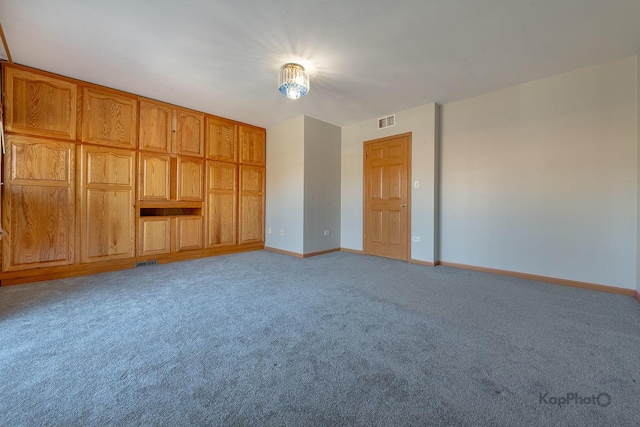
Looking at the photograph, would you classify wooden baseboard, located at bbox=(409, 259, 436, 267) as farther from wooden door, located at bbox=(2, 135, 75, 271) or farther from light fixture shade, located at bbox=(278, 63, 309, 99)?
wooden door, located at bbox=(2, 135, 75, 271)

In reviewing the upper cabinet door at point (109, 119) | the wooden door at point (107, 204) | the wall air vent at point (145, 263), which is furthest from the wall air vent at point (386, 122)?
the wall air vent at point (145, 263)

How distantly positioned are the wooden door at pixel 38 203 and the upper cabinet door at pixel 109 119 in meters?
0.31

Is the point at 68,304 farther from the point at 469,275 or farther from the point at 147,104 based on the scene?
the point at 469,275

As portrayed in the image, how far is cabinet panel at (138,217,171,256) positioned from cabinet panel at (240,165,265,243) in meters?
1.29

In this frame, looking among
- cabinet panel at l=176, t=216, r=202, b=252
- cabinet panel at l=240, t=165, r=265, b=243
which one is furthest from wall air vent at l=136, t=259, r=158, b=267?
cabinet panel at l=240, t=165, r=265, b=243

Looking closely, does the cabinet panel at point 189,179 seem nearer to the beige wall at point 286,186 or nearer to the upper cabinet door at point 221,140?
the upper cabinet door at point 221,140

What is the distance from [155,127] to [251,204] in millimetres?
2011

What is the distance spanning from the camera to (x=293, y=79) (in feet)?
9.32

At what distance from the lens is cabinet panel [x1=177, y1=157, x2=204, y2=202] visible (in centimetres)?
428

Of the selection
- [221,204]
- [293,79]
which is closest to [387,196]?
[293,79]

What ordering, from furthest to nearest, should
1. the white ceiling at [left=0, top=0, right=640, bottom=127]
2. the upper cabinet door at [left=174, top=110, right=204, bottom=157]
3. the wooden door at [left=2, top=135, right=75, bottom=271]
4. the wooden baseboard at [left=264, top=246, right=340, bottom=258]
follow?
the wooden baseboard at [left=264, top=246, right=340, bottom=258], the upper cabinet door at [left=174, top=110, right=204, bottom=157], the wooden door at [left=2, top=135, right=75, bottom=271], the white ceiling at [left=0, top=0, right=640, bottom=127]

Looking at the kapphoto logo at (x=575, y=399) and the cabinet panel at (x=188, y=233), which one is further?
the cabinet panel at (x=188, y=233)

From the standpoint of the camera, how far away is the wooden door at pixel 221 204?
4629 mm

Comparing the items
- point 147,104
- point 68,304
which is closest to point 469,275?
point 68,304
